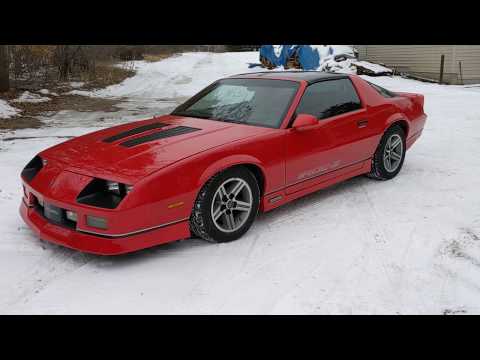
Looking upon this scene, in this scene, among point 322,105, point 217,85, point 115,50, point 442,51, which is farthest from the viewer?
point 115,50

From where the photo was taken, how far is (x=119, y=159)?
3979 millimetres

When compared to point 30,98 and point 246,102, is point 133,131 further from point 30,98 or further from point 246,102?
point 30,98

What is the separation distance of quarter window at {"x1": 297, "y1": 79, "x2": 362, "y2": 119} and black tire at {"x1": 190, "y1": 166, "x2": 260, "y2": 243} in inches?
38.5

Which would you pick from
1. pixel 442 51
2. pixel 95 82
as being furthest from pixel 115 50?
pixel 442 51

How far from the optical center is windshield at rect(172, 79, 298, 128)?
4.79 metres

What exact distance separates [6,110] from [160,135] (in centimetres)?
822

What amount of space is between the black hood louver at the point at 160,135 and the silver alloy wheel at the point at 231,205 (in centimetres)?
69

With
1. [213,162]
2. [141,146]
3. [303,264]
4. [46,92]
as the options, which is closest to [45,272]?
[141,146]

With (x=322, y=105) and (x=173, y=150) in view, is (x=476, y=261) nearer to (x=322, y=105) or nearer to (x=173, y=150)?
(x=322, y=105)

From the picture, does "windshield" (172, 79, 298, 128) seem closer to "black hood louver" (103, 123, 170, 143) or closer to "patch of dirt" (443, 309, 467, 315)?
"black hood louver" (103, 123, 170, 143)

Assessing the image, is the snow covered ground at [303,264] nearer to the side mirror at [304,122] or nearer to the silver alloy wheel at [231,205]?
the silver alloy wheel at [231,205]

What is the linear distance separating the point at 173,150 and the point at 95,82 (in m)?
15.4

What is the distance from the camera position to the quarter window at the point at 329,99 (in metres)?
4.97

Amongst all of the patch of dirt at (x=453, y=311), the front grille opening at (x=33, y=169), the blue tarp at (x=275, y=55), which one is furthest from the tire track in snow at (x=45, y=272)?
the blue tarp at (x=275, y=55)
